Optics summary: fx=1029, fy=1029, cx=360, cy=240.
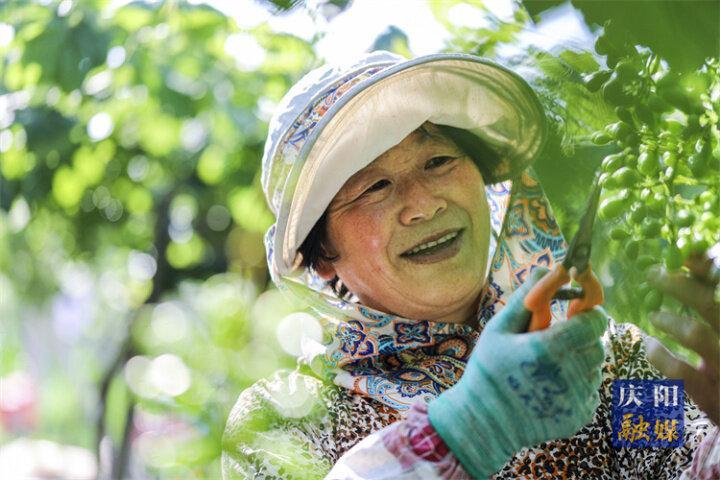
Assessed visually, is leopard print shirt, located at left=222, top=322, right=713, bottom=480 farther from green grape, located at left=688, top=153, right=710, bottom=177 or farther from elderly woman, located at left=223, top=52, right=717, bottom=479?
green grape, located at left=688, top=153, right=710, bottom=177

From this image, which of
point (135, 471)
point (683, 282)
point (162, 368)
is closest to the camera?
point (683, 282)

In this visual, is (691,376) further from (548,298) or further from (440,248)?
(440,248)

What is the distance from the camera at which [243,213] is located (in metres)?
4.77

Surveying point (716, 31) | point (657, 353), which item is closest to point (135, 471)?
point (657, 353)

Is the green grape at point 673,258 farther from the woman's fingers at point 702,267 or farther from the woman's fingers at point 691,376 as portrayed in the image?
the woman's fingers at point 691,376

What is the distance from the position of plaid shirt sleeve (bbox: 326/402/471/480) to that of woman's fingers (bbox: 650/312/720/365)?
32 cm

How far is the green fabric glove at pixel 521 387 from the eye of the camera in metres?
1.12

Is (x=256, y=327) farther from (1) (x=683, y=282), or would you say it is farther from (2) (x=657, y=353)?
(1) (x=683, y=282)

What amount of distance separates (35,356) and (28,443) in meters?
2.10

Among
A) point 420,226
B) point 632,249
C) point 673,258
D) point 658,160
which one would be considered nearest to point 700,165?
point 658,160

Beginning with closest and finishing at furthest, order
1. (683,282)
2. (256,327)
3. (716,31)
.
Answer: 1. (716,31)
2. (683,282)
3. (256,327)

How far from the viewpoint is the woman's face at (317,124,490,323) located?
1.84 meters

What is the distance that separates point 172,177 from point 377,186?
368 cm

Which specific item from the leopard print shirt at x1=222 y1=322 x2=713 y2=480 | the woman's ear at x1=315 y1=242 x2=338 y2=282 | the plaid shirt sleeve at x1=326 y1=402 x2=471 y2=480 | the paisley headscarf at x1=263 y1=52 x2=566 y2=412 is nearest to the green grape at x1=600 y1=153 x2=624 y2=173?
the plaid shirt sleeve at x1=326 y1=402 x2=471 y2=480
